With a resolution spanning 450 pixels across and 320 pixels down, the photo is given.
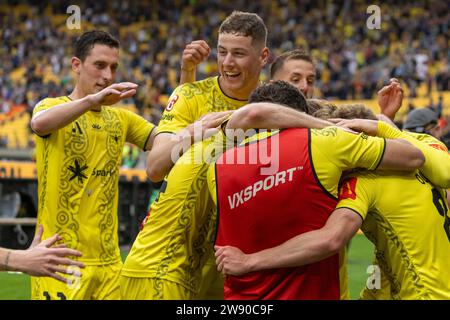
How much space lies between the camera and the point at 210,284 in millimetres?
5000

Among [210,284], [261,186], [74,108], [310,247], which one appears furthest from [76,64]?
[310,247]

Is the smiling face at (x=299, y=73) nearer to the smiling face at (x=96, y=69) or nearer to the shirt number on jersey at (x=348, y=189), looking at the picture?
the smiling face at (x=96, y=69)

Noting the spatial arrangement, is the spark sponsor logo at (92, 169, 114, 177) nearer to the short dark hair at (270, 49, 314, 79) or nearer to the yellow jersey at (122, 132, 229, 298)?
the yellow jersey at (122, 132, 229, 298)

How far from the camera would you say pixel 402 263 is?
3947mm

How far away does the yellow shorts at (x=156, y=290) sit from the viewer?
4637 millimetres

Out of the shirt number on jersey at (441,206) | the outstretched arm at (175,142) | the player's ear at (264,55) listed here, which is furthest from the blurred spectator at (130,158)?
the shirt number on jersey at (441,206)

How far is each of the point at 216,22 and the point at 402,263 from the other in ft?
Answer: 113

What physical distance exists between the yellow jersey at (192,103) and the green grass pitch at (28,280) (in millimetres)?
4556

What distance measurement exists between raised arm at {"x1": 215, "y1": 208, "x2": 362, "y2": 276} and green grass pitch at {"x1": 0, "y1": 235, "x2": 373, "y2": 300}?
214 inches

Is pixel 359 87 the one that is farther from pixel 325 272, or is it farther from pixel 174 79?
pixel 325 272

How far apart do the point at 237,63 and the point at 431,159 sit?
155 cm

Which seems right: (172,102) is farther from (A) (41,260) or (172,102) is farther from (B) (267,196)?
(A) (41,260)

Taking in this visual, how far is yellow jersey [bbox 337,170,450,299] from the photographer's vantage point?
12.7 ft
